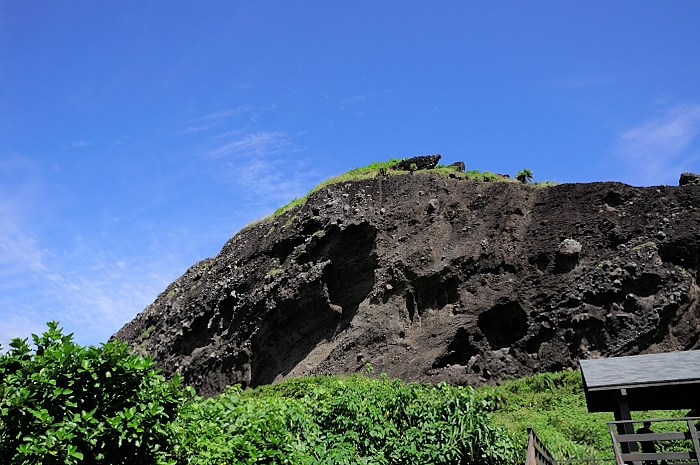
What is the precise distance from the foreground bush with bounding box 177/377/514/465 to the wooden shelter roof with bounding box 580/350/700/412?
277cm

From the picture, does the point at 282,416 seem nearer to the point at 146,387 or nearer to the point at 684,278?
the point at 146,387

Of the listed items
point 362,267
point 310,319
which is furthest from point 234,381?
Answer: point 362,267

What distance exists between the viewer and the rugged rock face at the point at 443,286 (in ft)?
88.7

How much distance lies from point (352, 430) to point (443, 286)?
19330 mm

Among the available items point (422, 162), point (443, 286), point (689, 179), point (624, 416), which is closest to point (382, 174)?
point (422, 162)

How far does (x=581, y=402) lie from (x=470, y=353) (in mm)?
6830

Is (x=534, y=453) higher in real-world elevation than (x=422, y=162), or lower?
lower

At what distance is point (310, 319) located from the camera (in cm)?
3503

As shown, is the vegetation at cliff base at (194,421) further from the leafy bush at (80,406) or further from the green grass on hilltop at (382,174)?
the green grass on hilltop at (382,174)

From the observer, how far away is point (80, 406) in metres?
10.4

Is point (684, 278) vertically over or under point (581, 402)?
over

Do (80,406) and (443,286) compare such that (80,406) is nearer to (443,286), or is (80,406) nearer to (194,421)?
(194,421)

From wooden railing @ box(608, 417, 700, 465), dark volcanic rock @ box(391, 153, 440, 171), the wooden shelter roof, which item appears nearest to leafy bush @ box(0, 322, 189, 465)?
wooden railing @ box(608, 417, 700, 465)

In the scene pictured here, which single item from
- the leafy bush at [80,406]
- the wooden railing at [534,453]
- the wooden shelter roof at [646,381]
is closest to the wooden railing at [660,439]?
the wooden shelter roof at [646,381]
